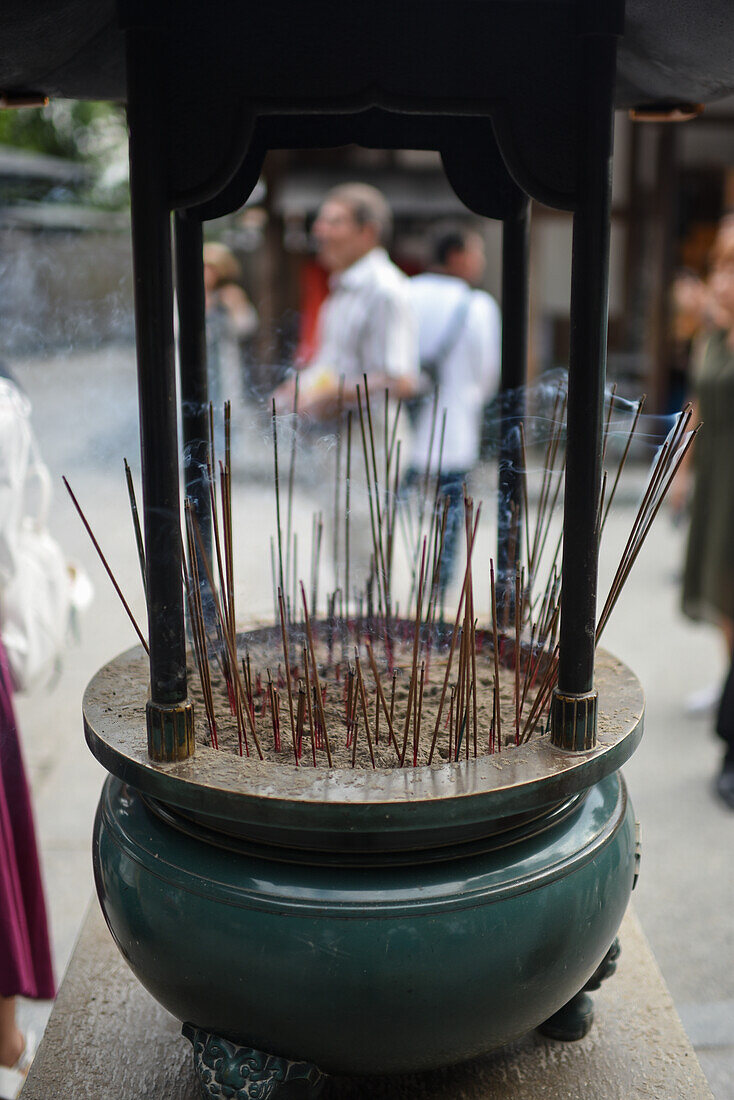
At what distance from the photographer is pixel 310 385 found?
2.89m

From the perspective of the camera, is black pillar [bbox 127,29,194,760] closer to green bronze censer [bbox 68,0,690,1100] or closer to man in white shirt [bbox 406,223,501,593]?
green bronze censer [bbox 68,0,690,1100]

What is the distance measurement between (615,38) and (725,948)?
1.67m

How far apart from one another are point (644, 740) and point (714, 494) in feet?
2.41

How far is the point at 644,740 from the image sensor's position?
2912 millimetres

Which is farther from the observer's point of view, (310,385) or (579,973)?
(310,385)

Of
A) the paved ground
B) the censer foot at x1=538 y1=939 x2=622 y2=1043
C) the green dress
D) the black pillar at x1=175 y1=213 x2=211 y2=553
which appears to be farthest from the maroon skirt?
the green dress

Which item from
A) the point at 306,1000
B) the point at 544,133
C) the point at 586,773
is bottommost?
the point at 306,1000

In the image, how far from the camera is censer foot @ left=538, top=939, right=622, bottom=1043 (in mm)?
1381

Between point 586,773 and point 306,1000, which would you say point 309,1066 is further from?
point 586,773

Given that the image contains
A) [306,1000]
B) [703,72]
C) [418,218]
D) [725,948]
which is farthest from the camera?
[418,218]

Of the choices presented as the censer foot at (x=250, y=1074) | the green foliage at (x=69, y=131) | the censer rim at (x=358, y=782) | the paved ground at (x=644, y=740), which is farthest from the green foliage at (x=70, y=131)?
the censer foot at (x=250, y=1074)

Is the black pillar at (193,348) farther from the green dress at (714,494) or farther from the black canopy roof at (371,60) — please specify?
the green dress at (714,494)

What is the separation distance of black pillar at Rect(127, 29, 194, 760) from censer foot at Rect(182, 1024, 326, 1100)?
332mm

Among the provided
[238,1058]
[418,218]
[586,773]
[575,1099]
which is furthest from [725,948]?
[418,218]
